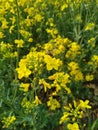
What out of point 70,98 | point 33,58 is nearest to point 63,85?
point 33,58

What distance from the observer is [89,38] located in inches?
134

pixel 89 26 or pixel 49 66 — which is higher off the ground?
pixel 89 26

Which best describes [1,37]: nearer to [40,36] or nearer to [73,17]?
[40,36]

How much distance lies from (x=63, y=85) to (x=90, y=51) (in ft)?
2.96

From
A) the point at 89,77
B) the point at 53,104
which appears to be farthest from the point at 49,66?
the point at 89,77

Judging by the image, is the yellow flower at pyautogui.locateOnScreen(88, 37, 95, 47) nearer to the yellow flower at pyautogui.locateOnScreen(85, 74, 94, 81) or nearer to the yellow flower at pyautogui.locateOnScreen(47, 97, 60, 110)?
the yellow flower at pyautogui.locateOnScreen(85, 74, 94, 81)

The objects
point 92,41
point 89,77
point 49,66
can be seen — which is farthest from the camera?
point 92,41

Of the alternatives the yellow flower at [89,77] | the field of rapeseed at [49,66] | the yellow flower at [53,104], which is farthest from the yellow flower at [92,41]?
the yellow flower at [53,104]

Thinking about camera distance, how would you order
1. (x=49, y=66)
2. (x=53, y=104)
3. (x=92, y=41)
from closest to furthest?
(x=49, y=66) < (x=53, y=104) < (x=92, y=41)

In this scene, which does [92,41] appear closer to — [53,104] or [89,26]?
[89,26]

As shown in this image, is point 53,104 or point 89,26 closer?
point 53,104

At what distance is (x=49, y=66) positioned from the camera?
2.41 m

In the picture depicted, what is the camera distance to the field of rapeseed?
8.11 ft

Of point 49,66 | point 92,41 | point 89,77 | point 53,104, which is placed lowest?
point 53,104
